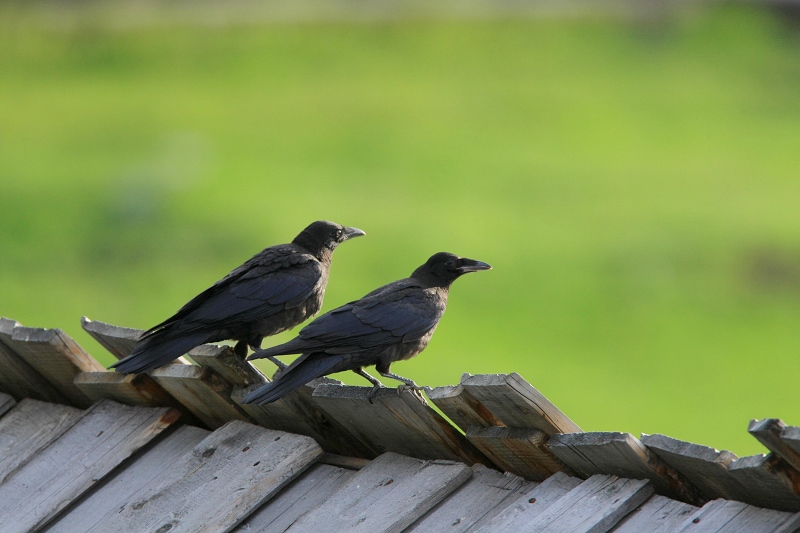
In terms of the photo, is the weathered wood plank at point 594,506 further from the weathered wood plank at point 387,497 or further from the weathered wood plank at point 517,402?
the weathered wood plank at point 387,497

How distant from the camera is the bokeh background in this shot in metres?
20.8

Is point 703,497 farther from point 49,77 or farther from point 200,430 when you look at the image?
point 49,77

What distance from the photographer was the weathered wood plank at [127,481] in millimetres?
4059

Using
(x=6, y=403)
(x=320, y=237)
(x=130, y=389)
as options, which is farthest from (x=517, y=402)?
(x=320, y=237)

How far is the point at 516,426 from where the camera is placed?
3.43 meters

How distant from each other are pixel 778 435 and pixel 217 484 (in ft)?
6.33

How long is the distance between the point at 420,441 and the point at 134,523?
0.98 meters

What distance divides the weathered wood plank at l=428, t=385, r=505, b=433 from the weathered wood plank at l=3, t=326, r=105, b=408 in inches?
69.3

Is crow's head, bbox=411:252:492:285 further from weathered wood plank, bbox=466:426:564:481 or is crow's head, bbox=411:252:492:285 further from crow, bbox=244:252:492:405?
weathered wood plank, bbox=466:426:564:481

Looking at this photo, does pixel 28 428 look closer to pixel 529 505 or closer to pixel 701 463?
pixel 529 505

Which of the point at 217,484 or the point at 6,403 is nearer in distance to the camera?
the point at 217,484

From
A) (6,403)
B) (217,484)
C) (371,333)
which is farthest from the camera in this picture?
(371,333)

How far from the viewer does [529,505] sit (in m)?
3.31

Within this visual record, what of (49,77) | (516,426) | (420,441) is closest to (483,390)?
(516,426)
